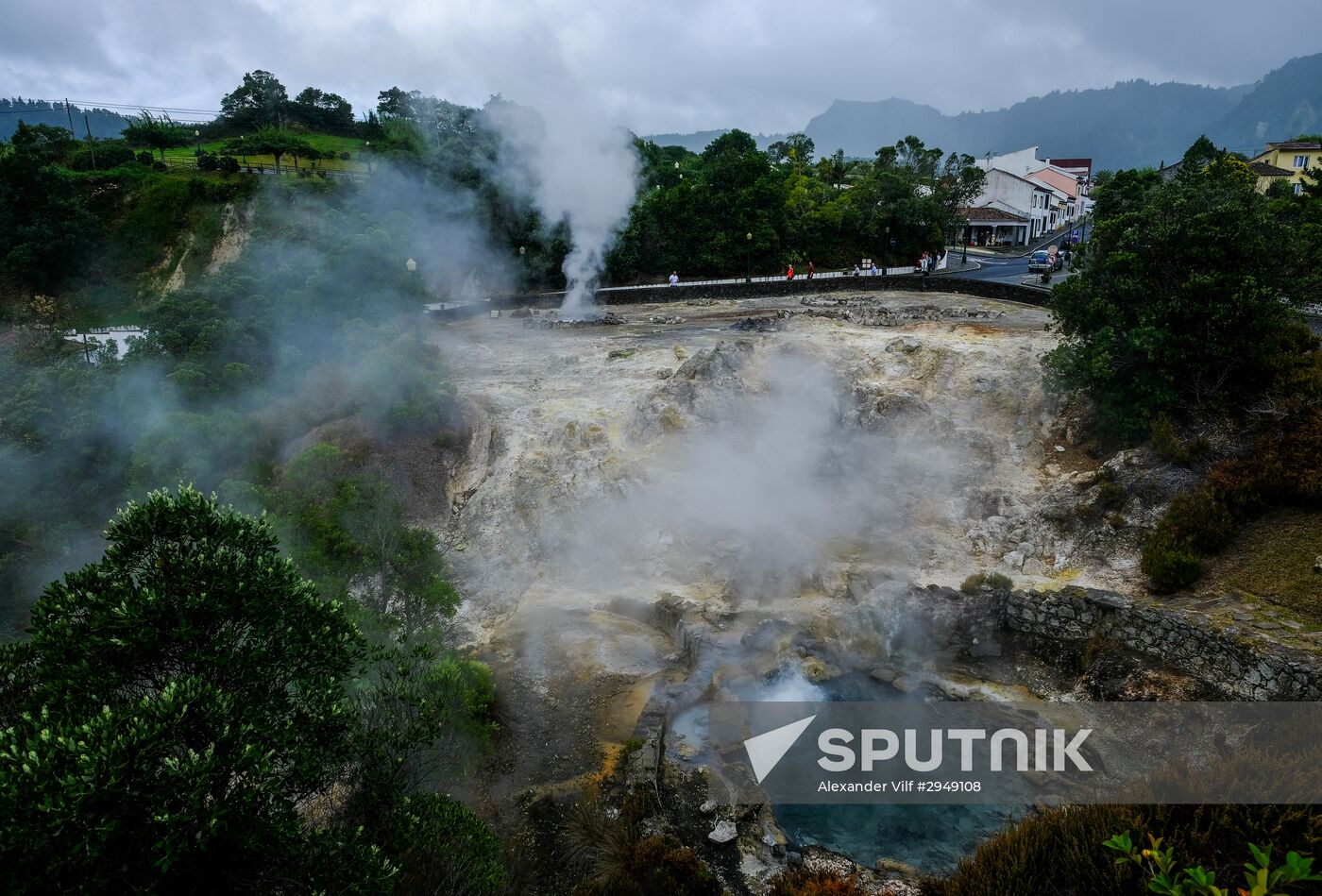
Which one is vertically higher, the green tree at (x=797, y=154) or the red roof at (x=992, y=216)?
the green tree at (x=797, y=154)

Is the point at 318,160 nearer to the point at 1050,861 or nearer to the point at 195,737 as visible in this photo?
the point at 195,737

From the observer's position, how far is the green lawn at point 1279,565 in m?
12.6

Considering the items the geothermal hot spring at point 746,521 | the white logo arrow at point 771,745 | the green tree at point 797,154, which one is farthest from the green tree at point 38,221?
the green tree at point 797,154

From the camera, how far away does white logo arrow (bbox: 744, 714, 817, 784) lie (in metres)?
11.6

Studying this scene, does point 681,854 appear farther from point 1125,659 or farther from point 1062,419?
point 1062,419

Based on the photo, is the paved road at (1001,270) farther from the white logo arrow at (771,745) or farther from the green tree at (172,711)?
the green tree at (172,711)


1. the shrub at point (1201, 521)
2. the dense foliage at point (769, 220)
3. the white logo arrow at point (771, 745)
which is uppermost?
the dense foliage at point (769, 220)

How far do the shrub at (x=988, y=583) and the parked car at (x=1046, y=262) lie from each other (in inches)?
1123

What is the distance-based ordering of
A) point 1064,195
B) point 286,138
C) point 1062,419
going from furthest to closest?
point 1064,195
point 286,138
point 1062,419

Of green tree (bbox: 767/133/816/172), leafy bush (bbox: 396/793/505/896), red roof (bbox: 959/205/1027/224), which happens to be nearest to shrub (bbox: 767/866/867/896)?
leafy bush (bbox: 396/793/505/896)

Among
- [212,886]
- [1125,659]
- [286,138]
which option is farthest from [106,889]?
[286,138]

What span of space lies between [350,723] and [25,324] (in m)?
22.8

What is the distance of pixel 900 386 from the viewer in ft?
75.8

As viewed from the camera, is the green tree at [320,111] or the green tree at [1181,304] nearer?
the green tree at [1181,304]
